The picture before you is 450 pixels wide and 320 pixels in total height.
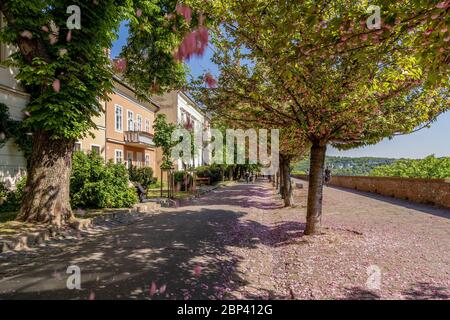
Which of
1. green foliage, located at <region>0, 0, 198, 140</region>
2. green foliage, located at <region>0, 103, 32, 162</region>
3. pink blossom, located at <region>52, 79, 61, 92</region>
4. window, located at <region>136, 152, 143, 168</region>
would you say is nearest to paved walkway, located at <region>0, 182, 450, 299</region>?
green foliage, located at <region>0, 0, 198, 140</region>

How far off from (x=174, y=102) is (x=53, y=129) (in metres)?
30.8

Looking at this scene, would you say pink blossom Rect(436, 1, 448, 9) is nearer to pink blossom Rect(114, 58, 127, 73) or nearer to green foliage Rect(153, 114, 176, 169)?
pink blossom Rect(114, 58, 127, 73)

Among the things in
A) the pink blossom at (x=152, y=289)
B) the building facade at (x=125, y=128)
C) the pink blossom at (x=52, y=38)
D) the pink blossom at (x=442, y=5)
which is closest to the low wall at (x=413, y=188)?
the pink blossom at (x=442, y=5)

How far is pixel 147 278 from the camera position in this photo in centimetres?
479

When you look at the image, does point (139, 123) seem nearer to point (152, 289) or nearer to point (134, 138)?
point (134, 138)

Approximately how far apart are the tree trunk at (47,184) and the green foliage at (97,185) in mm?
3024

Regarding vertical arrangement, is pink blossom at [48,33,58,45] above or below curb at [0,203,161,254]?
above

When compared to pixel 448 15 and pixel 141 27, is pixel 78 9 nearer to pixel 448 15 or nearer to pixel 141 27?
pixel 141 27

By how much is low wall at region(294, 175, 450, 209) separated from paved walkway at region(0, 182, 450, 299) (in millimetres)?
5648

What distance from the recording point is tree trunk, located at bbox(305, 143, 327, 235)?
297 inches

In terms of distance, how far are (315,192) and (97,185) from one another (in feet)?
27.3

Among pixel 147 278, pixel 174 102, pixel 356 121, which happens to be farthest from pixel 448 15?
pixel 174 102

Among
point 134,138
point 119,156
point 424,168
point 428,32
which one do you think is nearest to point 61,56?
point 428,32

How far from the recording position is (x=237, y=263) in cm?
584
